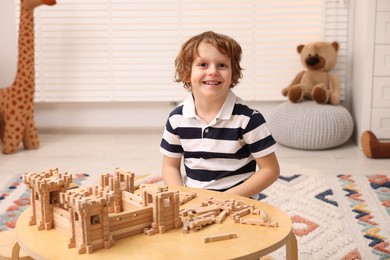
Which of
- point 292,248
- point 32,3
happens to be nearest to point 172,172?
point 292,248

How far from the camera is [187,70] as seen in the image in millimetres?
1584

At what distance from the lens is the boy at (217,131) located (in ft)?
4.94

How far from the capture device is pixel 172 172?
1.61 meters

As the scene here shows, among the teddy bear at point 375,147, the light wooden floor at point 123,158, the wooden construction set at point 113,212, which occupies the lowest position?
the light wooden floor at point 123,158

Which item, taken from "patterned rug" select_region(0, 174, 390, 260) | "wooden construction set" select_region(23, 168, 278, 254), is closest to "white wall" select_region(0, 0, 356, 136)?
"patterned rug" select_region(0, 174, 390, 260)

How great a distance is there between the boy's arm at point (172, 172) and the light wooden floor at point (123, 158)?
43.1 inches

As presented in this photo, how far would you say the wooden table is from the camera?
1.01m

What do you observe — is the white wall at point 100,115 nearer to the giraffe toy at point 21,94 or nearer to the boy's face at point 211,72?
the giraffe toy at point 21,94

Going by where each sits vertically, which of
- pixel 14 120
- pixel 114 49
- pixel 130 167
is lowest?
pixel 130 167

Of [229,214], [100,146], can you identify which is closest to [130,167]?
[100,146]

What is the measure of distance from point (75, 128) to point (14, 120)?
61cm

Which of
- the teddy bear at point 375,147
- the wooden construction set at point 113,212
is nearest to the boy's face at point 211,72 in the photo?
the wooden construction set at point 113,212

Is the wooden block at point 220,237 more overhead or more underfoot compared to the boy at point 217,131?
more underfoot

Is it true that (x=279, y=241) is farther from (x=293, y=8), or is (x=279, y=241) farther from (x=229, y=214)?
(x=293, y=8)
